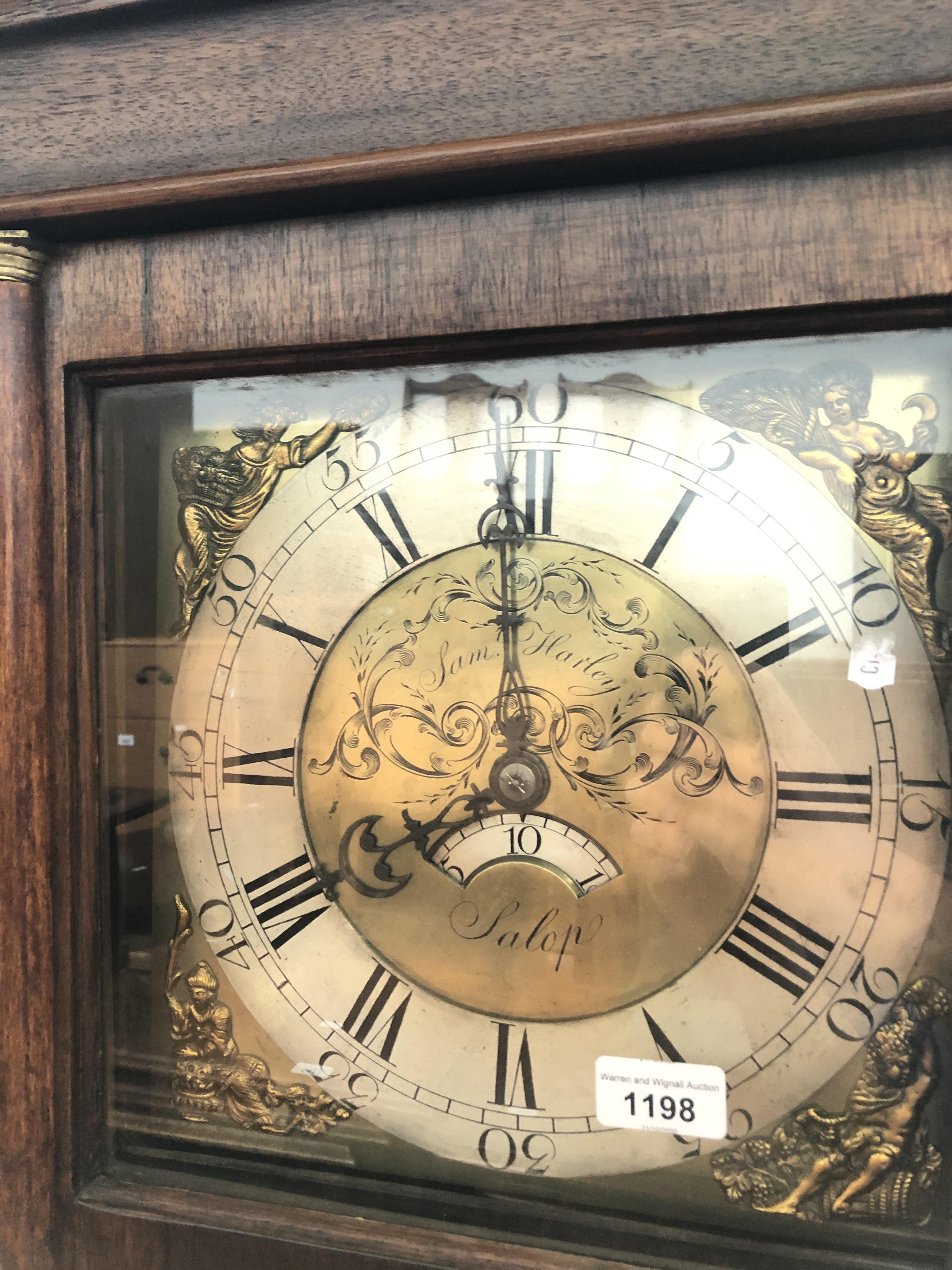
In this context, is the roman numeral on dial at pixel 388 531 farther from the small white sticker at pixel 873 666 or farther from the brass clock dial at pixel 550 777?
the small white sticker at pixel 873 666

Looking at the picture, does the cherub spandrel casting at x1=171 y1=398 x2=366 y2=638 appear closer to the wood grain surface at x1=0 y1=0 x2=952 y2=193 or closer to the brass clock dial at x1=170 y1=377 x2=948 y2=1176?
the brass clock dial at x1=170 y1=377 x2=948 y2=1176

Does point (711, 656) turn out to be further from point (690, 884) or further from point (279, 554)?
point (279, 554)

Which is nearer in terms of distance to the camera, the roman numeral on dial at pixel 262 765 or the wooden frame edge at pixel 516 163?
the wooden frame edge at pixel 516 163

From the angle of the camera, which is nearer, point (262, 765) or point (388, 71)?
point (388, 71)

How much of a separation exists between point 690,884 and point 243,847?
33 cm

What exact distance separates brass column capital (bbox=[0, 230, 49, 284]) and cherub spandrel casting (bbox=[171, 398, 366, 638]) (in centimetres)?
16

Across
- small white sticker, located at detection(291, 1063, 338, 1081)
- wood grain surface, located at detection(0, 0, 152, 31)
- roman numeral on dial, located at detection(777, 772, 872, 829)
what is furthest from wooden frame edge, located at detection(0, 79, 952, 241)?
small white sticker, located at detection(291, 1063, 338, 1081)

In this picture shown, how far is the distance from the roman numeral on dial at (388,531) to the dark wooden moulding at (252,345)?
0.10 metres

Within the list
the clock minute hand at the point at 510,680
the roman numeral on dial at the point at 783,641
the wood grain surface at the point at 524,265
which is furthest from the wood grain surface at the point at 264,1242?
the wood grain surface at the point at 524,265

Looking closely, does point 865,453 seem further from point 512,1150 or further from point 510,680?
point 512,1150

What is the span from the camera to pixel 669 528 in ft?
1.84

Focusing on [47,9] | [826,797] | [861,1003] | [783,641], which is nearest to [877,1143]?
[861,1003]

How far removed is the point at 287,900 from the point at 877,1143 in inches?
16.7

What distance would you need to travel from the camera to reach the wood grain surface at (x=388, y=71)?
48 cm
